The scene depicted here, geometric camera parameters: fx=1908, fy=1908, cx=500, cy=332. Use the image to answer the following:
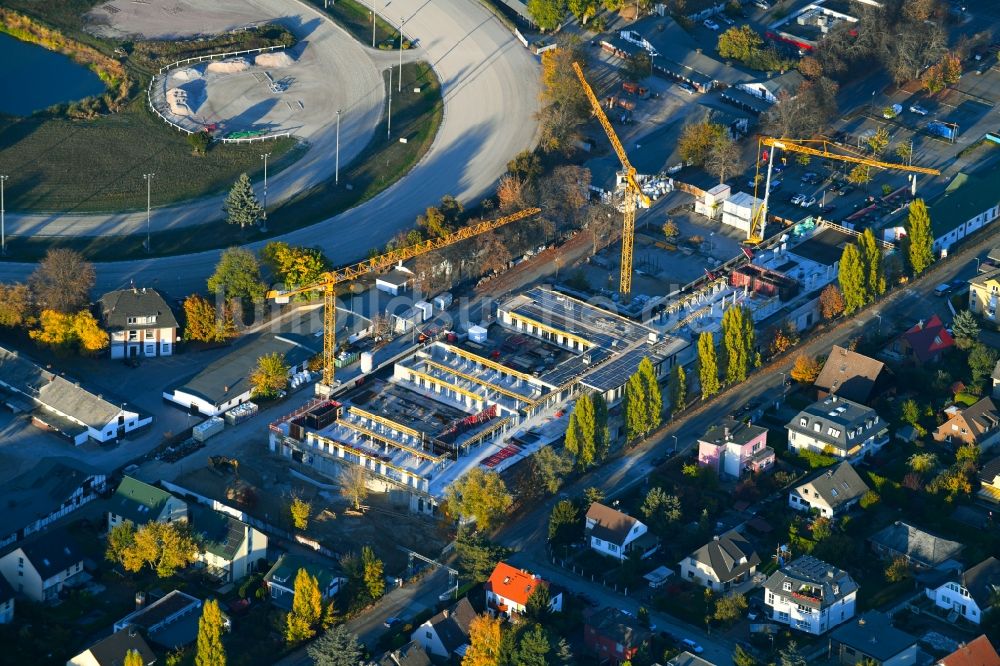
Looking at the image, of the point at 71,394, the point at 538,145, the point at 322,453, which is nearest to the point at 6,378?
the point at 71,394

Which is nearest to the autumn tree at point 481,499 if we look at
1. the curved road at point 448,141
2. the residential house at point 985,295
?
the curved road at point 448,141

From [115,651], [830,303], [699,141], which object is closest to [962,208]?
[830,303]

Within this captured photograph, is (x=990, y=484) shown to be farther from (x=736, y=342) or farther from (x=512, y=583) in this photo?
(x=512, y=583)

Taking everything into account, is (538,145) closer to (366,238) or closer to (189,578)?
(366,238)

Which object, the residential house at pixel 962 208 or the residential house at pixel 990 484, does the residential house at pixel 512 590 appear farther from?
the residential house at pixel 962 208

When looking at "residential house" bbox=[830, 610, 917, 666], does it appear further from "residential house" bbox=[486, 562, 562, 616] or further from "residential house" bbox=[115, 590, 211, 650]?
"residential house" bbox=[115, 590, 211, 650]

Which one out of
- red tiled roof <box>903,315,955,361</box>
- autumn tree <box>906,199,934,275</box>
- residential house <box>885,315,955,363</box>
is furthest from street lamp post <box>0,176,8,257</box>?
autumn tree <box>906,199,934,275</box>
